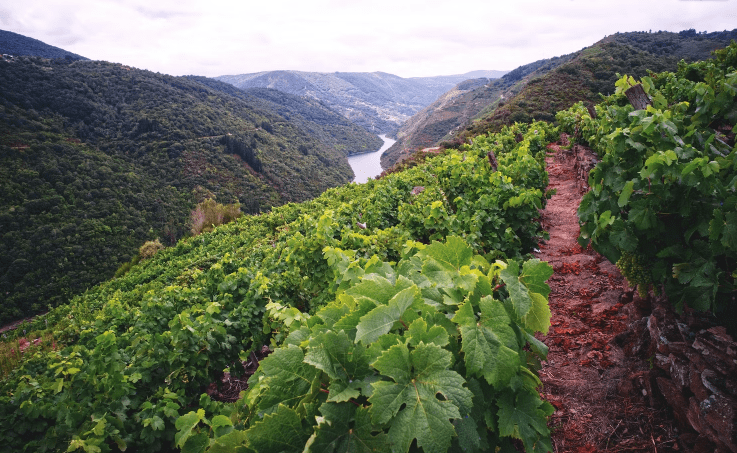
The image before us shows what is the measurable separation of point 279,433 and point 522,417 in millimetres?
1010

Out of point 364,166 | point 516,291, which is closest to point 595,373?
point 516,291

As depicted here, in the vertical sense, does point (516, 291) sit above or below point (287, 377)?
above

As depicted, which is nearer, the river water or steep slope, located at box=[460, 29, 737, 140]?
steep slope, located at box=[460, 29, 737, 140]

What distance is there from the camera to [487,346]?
52.5 inches

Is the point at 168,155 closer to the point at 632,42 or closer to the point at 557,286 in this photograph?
the point at 557,286

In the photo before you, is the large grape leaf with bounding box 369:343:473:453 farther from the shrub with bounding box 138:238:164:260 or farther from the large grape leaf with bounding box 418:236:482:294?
the shrub with bounding box 138:238:164:260

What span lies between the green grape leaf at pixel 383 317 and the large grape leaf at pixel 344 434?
251mm

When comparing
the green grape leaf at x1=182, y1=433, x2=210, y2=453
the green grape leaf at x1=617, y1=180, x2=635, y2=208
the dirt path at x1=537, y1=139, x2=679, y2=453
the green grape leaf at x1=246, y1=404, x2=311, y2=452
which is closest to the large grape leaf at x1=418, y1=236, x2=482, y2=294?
the green grape leaf at x1=246, y1=404, x2=311, y2=452

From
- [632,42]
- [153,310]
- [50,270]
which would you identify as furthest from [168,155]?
[632,42]

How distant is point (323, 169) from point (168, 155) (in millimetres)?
37971

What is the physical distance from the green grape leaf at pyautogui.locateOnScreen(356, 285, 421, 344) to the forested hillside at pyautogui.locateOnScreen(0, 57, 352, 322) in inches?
2208

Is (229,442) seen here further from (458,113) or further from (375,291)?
(458,113)

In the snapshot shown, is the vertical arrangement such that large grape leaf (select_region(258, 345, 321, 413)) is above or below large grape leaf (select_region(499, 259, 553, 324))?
below

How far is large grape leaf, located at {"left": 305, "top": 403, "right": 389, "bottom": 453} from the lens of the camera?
1101 millimetres
